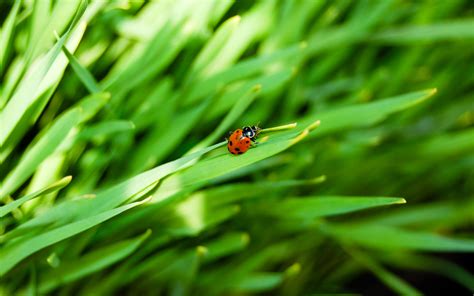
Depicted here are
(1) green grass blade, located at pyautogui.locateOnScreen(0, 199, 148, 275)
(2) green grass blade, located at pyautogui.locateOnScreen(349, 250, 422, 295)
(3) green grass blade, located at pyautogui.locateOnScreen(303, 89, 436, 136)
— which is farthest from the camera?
(2) green grass blade, located at pyautogui.locateOnScreen(349, 250, 422, 295)

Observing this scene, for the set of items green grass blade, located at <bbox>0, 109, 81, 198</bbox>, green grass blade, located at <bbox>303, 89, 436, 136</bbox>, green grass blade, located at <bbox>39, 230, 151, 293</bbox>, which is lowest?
green grass blade, located at <bbox>303, 89, 436, 136</bbox>

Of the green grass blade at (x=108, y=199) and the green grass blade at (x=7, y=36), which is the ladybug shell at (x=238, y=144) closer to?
the green grass blade at (x=108, y=199)

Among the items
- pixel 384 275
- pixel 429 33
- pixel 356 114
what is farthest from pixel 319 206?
pixel 429 33

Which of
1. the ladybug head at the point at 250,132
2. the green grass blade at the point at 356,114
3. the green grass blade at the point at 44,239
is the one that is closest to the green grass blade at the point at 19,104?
the green grass blade at the point at 44,239

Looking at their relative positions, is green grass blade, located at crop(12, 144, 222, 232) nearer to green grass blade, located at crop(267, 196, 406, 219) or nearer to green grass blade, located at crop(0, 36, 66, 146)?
green grass blade, located at crop(0, 36, 66, 146)

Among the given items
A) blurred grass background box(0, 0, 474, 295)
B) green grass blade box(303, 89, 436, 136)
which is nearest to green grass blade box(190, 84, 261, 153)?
blurred grass background box(0, 0, 474, 295)

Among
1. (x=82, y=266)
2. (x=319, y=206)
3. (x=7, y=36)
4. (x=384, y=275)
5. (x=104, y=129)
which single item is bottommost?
(x=384, y=275)

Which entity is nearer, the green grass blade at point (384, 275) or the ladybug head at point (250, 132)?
the ladybug head at point (250, 132)

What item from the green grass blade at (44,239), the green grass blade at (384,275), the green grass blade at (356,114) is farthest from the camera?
the green grass blade at (384,275)

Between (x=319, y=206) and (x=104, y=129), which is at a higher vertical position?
(x=104, y=129)

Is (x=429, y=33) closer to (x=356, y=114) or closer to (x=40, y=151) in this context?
(x=356, y=114)
